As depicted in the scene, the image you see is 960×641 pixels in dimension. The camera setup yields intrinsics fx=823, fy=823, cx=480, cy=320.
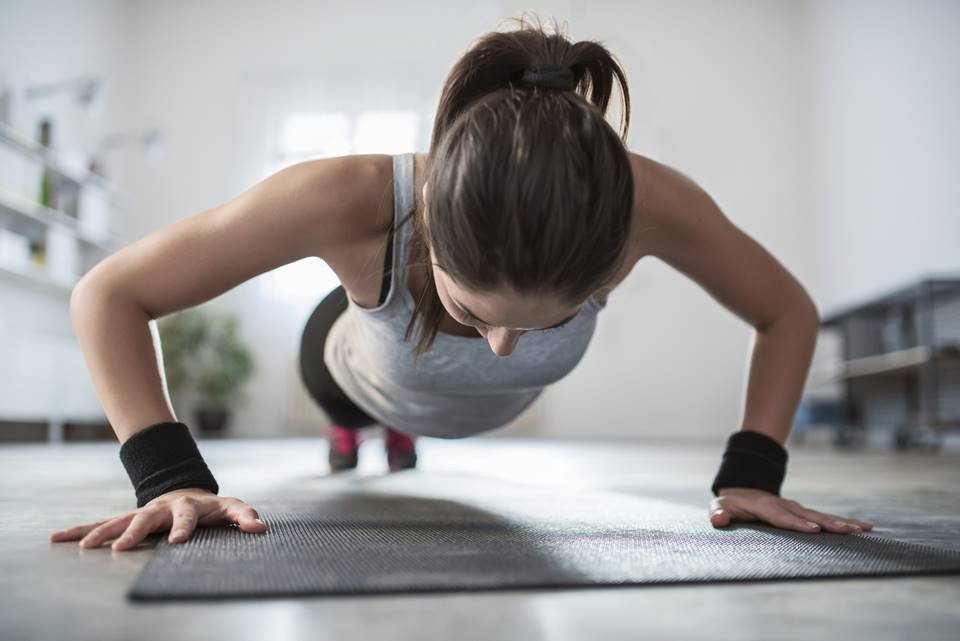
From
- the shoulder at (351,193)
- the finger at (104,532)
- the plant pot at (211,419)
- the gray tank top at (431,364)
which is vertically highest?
the shoulder at (351,193)

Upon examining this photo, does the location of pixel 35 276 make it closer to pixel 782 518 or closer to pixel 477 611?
pixel 782 518

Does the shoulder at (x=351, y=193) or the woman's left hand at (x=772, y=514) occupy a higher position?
the shoulder at (x=351, y=193)

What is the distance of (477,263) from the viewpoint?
0.67 m

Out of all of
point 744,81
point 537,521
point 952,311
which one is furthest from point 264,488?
point 744,81

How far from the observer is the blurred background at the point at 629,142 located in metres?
5.46

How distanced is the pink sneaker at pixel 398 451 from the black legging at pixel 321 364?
1.21 ft

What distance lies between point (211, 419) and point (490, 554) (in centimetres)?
548

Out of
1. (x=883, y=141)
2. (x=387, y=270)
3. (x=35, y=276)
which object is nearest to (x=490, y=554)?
(x=387, y=270)

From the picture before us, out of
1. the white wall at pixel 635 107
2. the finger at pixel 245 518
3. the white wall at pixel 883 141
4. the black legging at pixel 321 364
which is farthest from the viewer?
the white wall at pixel 635 107

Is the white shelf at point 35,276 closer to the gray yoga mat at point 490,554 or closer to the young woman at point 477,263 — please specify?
the young woman at point 477,263

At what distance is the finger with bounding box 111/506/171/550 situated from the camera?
2.28ft

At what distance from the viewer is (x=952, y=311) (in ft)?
13.1

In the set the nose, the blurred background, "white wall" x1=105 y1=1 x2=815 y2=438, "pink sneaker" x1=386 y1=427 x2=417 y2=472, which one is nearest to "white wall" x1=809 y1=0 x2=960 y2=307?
the blurred background

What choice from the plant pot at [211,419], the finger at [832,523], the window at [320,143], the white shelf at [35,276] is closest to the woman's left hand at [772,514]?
the finger at [832,523]
